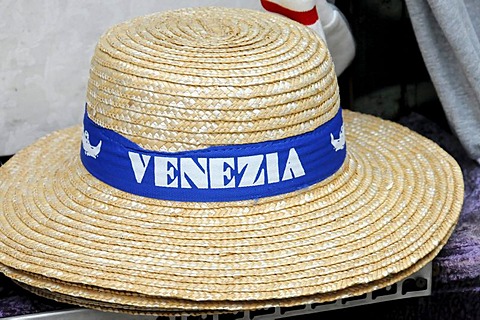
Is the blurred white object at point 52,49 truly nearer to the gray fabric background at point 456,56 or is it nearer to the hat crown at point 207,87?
the gray fabric background at point 456,56

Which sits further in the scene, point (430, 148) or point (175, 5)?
point (175, 5)

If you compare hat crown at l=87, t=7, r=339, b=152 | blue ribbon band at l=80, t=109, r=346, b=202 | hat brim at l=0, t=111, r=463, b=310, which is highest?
hat crown at l=87, t=7, r=339, b=152

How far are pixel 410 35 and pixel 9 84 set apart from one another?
84 centimetres

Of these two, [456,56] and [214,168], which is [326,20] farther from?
[214,168]

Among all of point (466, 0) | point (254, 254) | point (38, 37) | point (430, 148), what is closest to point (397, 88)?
point (466, 0)

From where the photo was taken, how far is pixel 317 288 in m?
1.07

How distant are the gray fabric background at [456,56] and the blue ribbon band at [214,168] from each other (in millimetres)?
451

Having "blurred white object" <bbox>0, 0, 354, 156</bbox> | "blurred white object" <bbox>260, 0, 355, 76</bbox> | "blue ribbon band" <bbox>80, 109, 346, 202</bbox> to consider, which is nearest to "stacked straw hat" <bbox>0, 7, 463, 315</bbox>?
"blue ribbon band" <bbox>80, 109, 346, 202</bbox>

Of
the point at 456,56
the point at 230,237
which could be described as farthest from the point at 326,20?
the point at 230,237

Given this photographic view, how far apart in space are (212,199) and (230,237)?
0.20ft

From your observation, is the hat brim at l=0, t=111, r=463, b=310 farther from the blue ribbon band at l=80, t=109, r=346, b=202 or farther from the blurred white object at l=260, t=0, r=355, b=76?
the blurred white object at l=260, t=0, r=355, b=76

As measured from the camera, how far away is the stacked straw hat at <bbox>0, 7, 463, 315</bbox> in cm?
107

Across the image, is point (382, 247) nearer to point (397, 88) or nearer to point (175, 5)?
point (175, 5)

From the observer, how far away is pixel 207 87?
1108 mm
